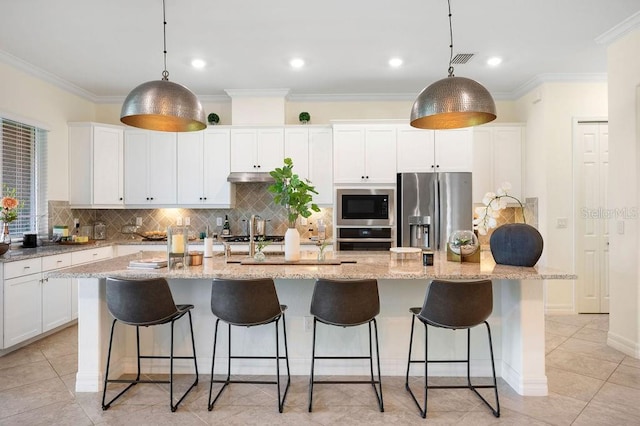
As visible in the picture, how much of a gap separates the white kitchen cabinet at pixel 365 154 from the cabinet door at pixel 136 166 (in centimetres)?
259

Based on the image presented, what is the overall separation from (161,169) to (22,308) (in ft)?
7.39

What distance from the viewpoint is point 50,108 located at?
4.59 meters

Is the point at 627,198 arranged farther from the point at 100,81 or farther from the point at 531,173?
the point at 100,81

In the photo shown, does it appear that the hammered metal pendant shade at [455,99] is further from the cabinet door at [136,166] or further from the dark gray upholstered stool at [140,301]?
the cabinet door at [136,166]

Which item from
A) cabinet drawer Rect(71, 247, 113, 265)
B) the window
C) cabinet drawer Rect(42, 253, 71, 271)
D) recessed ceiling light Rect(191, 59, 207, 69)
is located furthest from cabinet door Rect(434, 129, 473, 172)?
the window

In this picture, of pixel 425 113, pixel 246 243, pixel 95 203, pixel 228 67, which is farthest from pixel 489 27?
pixel 95 203

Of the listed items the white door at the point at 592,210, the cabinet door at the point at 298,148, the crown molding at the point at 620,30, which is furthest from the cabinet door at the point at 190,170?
the white door at the point at 592,210

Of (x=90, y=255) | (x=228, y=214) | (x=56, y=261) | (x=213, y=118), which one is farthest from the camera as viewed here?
(x=228, y=214)

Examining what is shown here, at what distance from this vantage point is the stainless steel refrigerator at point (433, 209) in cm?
459

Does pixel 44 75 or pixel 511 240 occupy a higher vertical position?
pixel 44 75

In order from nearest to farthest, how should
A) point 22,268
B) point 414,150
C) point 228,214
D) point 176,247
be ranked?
point 176,247, point 22,268, point 414,150, point 228,214

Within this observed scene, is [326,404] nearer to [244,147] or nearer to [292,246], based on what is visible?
[292,246]

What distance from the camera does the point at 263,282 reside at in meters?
2.34

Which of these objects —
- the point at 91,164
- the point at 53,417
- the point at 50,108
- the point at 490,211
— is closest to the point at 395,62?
the point at 490,211
